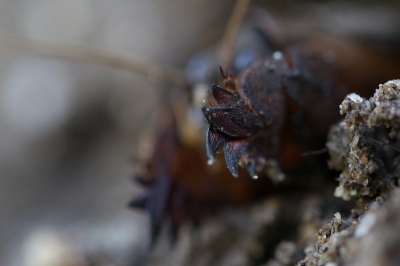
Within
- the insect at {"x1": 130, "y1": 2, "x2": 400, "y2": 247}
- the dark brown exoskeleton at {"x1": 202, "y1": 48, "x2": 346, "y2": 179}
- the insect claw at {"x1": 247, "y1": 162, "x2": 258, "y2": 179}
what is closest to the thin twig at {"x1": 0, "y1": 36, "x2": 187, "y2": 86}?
the insect at {"x1": 130, "y1": 2, "x2": 400, "y2": 247}

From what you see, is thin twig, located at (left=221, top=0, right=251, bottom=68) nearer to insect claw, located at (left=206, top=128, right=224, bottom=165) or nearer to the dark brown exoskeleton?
the dark brown exoskeleton

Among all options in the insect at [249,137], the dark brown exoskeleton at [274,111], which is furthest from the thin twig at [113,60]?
the dark brown exoskeleton at [274,111]

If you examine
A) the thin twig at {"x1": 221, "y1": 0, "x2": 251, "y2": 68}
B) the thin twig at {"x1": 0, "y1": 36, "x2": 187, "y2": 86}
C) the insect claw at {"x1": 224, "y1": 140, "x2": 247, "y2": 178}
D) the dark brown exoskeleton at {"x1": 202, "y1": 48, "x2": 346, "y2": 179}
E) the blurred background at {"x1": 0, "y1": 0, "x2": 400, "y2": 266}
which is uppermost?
the blurred background at {"x1": 0, "y1": 0, "x2": 400, "y2": 266}

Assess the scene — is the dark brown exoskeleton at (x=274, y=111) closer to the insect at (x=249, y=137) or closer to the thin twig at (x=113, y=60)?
the insect at (x=249, y=137)

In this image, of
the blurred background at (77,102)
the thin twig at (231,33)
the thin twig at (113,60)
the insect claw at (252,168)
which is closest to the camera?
the insect claw at (252,168)

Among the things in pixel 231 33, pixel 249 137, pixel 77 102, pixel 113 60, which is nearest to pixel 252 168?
pixel 249 137

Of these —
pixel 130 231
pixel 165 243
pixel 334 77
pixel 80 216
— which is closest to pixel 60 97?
pixel 80 216

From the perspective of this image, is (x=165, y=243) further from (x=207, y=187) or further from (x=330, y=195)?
(x=330, y=195)
